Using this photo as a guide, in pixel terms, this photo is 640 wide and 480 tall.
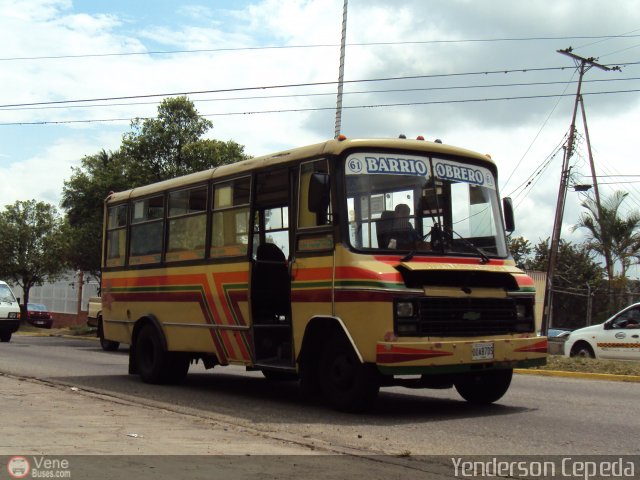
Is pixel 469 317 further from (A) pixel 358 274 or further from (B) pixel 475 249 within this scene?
(A) pixel 358 274

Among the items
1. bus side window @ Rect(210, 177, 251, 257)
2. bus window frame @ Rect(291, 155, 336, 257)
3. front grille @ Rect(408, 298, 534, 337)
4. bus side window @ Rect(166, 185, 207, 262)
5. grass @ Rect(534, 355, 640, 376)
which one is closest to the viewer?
front grille @ Rect(408, 298, 534, 337)

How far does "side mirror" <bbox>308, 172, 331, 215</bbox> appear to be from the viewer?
920 cm

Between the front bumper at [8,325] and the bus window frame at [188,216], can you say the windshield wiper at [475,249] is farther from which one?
the front bumper at [8,325]

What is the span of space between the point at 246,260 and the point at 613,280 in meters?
26.8

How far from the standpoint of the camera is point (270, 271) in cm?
1079

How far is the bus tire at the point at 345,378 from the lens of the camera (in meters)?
8.98

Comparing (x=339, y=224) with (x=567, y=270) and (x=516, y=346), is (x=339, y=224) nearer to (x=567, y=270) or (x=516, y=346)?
(x=516, y=346)

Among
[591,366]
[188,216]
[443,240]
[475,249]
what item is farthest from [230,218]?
[591,366]

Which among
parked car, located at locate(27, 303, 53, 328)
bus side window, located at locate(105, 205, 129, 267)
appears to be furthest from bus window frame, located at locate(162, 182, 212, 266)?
parked car, located at locate(27, 303, 53, 328)

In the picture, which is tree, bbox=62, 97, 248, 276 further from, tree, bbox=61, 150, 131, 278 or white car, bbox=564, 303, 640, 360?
white car, bbox=564, 303, 640, 360

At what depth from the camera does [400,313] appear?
340 inches

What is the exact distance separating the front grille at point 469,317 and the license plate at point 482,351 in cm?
16

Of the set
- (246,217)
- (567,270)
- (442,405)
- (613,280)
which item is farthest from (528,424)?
(567,270)

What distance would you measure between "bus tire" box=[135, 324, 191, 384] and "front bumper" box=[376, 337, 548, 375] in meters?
4.84
